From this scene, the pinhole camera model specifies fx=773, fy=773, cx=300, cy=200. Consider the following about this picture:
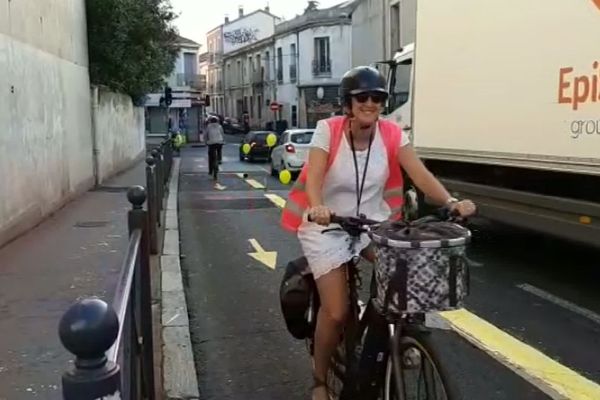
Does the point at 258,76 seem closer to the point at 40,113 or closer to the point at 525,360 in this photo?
the point at 40,113

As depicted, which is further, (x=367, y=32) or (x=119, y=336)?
(x=367, y=32)

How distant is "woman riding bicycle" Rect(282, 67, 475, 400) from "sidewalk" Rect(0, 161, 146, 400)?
1.14 m

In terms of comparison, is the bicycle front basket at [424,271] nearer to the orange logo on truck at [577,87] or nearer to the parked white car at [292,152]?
the orange logo on truck at [577,87]

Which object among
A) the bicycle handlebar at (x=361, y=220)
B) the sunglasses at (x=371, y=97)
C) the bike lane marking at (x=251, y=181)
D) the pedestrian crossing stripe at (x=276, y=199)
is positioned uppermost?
the sunglasses at (x=371, y=97)

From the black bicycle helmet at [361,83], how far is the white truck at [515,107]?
3.58 meters

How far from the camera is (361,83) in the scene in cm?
368

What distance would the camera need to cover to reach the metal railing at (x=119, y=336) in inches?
69.1

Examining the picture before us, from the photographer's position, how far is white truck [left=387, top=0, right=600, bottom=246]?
6859mm

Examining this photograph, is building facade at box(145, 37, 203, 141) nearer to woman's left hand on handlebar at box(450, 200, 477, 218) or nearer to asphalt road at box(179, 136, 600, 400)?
asphalt road at box(179, 136, 600, 400)

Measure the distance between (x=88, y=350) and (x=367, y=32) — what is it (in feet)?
105

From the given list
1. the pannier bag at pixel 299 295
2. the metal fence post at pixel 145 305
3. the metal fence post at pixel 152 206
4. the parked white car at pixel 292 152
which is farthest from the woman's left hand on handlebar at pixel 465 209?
the parked white car at pixel 292 152

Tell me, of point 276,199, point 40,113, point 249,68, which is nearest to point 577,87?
point 40,113

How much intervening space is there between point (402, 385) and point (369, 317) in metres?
0.43

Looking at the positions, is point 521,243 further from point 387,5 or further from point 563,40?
point 387,5
